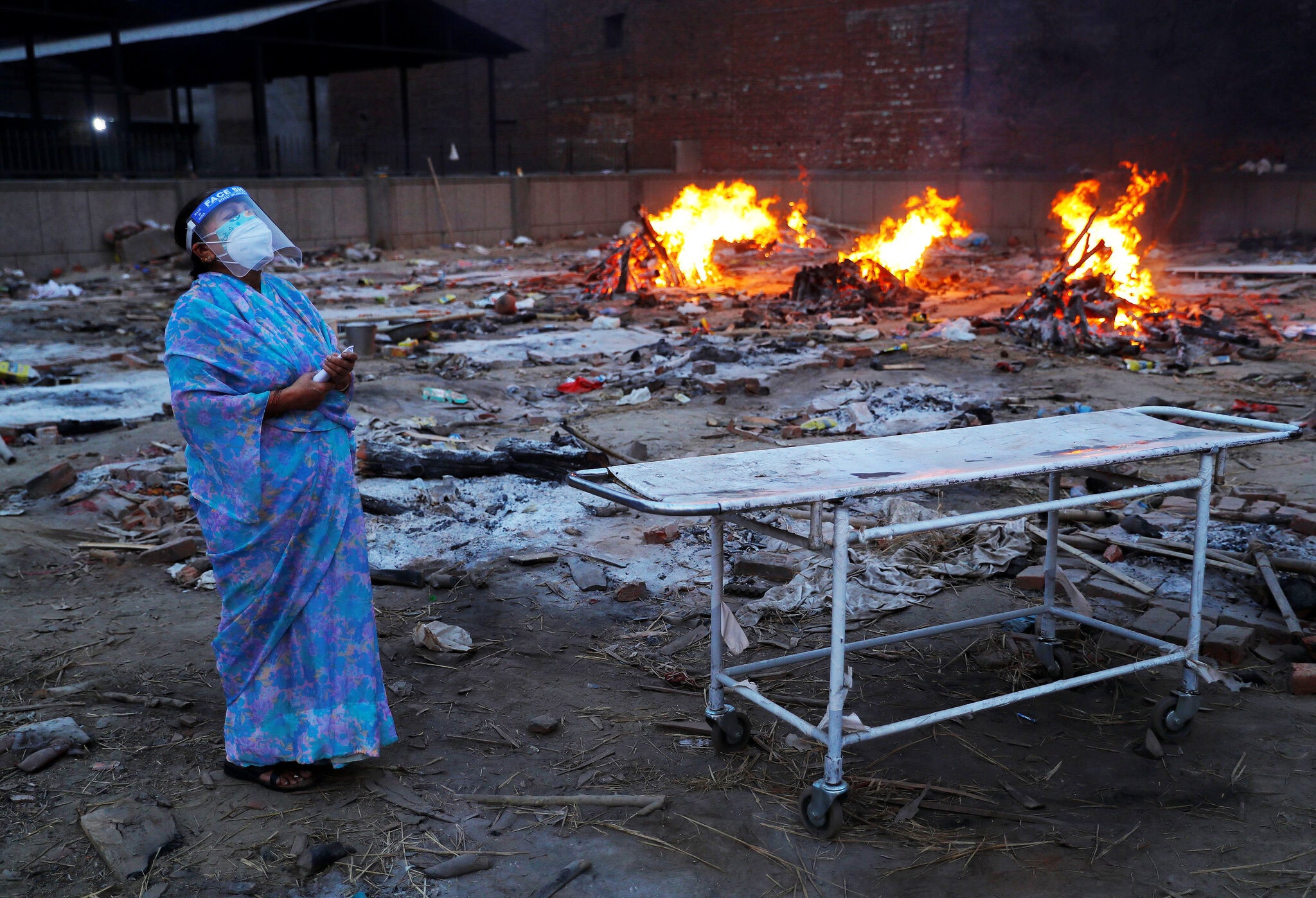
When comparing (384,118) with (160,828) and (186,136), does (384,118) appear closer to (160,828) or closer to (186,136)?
(186,136)

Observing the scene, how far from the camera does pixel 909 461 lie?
3.30 meters

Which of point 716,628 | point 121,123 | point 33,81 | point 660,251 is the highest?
point 33,81

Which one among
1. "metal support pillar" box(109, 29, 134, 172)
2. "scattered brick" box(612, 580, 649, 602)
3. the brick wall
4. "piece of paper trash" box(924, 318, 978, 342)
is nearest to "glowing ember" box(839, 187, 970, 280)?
the brick wall

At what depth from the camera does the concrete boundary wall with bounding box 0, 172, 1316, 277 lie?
632 inches

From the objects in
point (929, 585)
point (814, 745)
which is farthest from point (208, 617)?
point (929, 585)

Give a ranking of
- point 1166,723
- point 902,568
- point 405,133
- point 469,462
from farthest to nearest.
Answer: point 405,133
point 469,462
point 902,568
point 1166,723

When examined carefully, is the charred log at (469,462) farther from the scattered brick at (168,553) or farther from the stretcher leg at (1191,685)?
the stretcher leg at (1191,685)

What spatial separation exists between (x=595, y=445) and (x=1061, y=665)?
3.95 metres

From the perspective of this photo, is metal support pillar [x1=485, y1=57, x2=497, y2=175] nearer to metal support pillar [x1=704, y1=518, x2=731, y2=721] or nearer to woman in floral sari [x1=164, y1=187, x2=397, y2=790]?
woman in floral sari [x1=164, y1=187, x2=397, y2=790]

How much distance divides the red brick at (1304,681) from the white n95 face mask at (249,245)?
3.87 meters

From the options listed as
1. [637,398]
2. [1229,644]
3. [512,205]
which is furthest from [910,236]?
[1229,644]

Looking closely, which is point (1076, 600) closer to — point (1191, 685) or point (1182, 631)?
point (1182, 631)

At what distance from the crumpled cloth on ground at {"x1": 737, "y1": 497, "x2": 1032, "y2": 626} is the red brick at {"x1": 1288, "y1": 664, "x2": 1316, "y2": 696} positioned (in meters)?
1.47

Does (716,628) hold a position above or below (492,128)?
below
